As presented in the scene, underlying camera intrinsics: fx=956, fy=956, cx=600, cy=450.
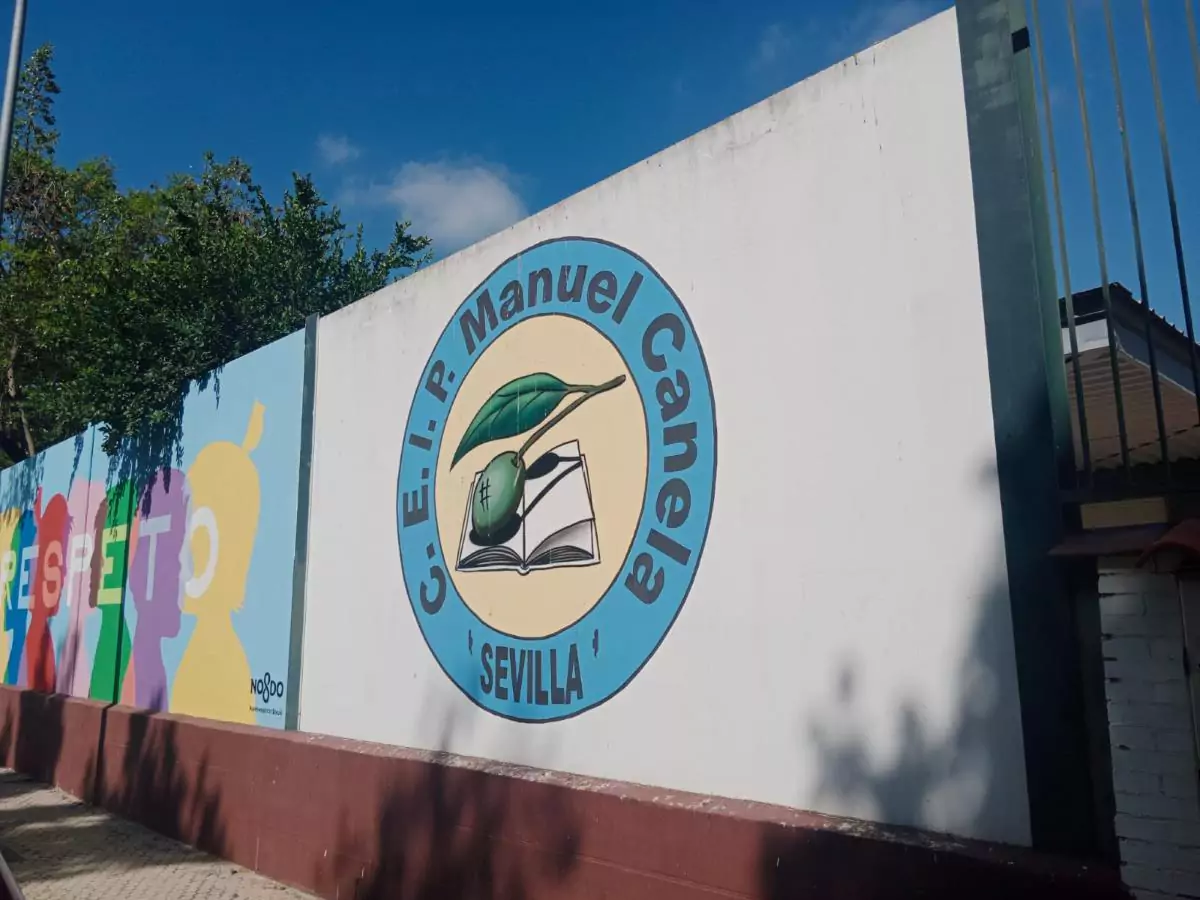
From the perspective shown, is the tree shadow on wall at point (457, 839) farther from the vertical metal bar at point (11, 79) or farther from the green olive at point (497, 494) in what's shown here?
the vertical metal bar at point (11, 79)

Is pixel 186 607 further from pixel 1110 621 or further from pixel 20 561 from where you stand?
pixel 1110 621

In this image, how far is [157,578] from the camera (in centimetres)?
889

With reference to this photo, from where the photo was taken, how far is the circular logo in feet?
14.9

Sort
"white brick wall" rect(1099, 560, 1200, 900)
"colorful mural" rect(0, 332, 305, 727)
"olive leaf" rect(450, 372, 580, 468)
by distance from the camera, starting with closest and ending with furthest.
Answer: "white brick wall" rect(1099, 560, 1200, 900)
"olive leaf" rect(450, 372, 580, 468)
"colorful mural" rect(0, 332, 305, 727)

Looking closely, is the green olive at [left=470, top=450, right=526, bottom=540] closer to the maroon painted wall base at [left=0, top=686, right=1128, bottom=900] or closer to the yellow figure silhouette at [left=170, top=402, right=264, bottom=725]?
the maroon painted wall base at [left=0, top=686, right=1128, bottom=900]

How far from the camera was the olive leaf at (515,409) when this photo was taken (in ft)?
17.2

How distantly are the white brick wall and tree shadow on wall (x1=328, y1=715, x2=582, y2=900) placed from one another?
238cm

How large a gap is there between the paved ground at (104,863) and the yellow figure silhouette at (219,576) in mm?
1044

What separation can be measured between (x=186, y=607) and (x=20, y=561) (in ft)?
18.7

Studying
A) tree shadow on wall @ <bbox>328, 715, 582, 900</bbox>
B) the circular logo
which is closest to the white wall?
the circular logo

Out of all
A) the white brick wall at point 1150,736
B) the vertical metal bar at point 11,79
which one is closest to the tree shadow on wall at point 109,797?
the vertical metal bar at point 11,79

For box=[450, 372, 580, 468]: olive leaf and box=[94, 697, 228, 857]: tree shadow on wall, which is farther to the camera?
box=[94, 697, 228, 857]: tree shadow on wall

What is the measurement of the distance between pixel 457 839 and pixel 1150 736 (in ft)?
11.4

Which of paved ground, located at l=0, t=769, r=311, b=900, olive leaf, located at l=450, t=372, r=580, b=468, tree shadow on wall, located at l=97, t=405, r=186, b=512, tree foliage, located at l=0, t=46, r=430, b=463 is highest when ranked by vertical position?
tree foliage, located at l=0, t=46, r=430, b=463
